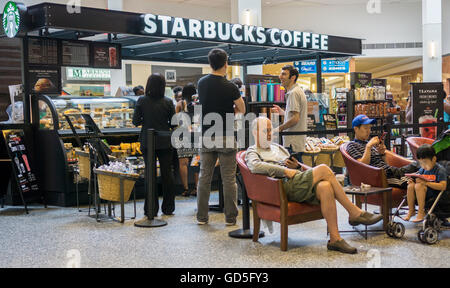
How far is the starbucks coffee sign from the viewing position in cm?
711

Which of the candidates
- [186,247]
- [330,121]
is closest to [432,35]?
[330,121]

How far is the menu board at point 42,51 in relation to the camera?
7.60 metres

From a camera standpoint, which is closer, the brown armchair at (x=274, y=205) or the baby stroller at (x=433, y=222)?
the brown armchair at (x=274, y=205)

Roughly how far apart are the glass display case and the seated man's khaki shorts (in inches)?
134

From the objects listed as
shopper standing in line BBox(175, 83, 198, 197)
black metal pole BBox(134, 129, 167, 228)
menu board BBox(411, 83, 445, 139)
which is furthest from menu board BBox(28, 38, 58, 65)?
menu board BBox(411, 83, 445, 139)

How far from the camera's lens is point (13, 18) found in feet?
23.9

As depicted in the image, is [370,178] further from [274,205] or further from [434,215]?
[274,205]

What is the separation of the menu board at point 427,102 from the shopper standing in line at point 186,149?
17.4 ft

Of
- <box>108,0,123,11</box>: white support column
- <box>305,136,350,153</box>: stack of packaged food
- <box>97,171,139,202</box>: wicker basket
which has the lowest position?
<box>97,171,139,202</box>: wicker basket

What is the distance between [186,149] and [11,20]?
2.76 m

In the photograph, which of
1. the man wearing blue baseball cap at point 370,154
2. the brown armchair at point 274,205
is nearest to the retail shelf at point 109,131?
the brown armchair at point 274,205

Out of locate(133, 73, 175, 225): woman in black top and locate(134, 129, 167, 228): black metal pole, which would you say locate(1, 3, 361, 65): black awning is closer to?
locate(133, 73, 175, 225): woman in black top

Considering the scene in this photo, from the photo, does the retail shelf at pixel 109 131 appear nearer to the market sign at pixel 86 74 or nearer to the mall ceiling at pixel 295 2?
the market sign at pixel 86 74

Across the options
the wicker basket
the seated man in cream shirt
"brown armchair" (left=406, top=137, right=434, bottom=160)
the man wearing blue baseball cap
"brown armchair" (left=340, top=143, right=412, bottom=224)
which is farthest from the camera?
"brown armchair" (left=406, top=137, right=434, bottom=160)
